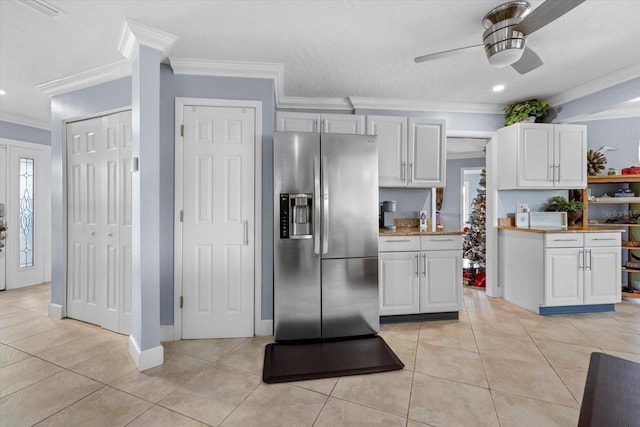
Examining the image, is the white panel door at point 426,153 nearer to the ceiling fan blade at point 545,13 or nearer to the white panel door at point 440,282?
the white panel door at point 440,282

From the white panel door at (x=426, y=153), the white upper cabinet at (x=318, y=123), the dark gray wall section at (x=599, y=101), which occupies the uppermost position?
the dark gray wall section at (x=599, y=101)

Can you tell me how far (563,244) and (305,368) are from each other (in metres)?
3.11

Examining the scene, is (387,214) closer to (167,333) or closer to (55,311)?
(167,333)

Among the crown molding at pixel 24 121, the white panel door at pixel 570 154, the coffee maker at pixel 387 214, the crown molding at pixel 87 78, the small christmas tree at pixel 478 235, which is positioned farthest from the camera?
the small christmas tree at pixel 478 235

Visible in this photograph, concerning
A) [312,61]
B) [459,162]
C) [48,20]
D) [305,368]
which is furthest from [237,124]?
[459,162]

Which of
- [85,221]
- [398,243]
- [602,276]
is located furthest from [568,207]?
[85,221]

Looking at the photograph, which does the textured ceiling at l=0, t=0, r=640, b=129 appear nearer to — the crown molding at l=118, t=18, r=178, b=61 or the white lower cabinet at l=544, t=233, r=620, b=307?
the crown molding at l=118, t=18, r=178, b=61

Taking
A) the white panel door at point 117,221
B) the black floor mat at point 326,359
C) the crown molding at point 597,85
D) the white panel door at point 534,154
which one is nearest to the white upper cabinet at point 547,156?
the white panel door at point 534,154

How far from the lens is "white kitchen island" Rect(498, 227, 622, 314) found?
331cm

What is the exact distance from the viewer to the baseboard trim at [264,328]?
2812 mm

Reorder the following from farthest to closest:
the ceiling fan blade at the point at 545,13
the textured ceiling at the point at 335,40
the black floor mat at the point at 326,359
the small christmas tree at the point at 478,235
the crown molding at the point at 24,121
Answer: the small christmas tree at the point at 478,235
the crown molding at the point at 24,121
the black floor mat at the point at 326,359
the textured ceiling at the point at 335,40
the ceiling fan blade at the point at 545,13

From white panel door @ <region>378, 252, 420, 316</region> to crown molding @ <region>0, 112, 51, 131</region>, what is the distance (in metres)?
5.34

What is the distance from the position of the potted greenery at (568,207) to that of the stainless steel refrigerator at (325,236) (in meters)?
2.76

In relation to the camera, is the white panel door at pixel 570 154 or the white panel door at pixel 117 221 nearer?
the white panel door at pixel 117 221
